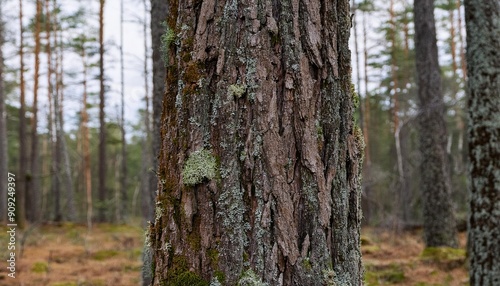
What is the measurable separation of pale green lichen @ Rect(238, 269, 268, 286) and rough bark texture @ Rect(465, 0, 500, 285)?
3424 millimetres

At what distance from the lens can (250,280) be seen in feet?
4.60

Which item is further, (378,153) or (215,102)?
(378,153)

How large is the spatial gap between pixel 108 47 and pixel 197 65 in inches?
714

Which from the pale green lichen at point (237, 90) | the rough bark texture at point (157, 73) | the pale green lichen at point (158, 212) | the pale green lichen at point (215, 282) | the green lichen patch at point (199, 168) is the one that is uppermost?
the rough bark texture at point (157, 73)

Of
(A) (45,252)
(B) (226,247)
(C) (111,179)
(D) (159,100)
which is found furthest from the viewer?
(C) (111,179)

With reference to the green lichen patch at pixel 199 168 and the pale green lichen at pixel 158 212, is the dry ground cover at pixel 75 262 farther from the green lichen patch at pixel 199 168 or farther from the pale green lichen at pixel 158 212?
the green lichen patch at pixel 199 168

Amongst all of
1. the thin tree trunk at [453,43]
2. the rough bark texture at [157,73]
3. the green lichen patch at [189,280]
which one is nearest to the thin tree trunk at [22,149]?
the rough bark texture at [157,73]

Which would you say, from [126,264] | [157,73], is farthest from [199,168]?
[126,264]

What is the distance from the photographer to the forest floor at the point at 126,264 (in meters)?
6.83

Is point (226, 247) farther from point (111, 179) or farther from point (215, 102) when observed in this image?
point (111, 179)

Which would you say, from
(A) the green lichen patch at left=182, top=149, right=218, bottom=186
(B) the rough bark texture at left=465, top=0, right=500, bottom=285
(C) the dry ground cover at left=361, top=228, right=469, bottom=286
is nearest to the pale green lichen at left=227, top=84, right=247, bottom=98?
(A) the green lichen patch at left=182, top=149, right=218, bottom=186

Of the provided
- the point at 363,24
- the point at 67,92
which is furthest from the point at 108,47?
the point at 363,24

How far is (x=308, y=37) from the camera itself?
1521 millimetres

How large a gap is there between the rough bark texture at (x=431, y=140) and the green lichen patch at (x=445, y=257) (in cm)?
48
